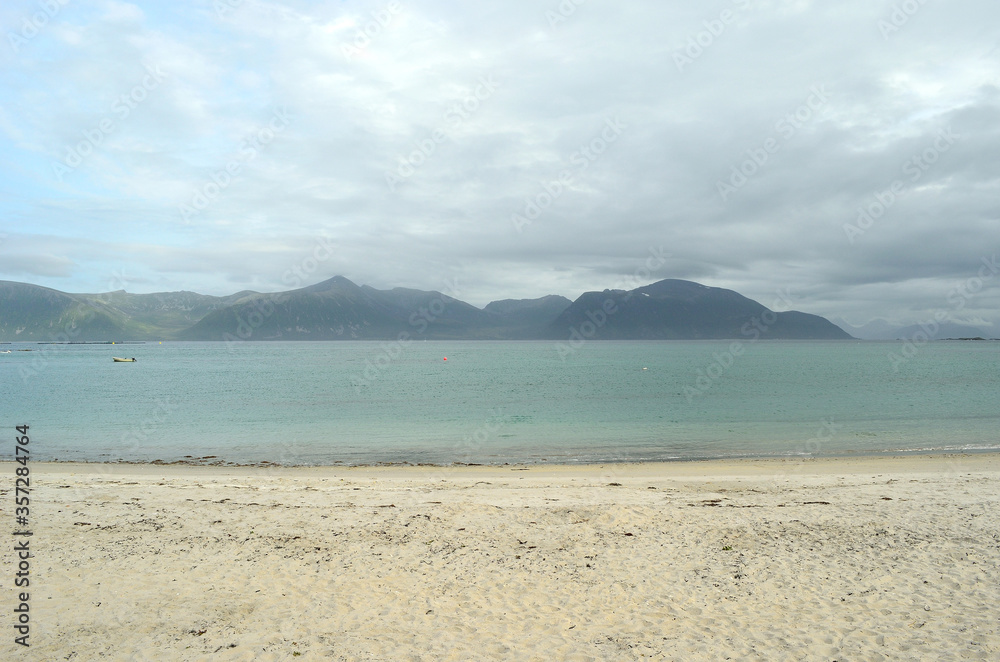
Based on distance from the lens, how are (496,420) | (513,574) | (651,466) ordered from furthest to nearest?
(496,420) < (651,466) < (513,574)

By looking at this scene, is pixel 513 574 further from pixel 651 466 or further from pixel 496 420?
pixel 496 420

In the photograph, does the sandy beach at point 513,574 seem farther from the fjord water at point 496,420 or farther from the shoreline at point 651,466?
the fjord water at point 496,420

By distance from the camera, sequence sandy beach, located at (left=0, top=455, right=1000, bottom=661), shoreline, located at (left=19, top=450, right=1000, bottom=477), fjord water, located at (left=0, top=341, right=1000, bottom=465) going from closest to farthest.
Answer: sandy beach, located at (left=0, top=455, right=1000, bottom=661)
shoreline, located at (left=19, top=450, right=1000, bottom=477)
fjord water, located at (left=0, top=341, right=1000, bottom=465)

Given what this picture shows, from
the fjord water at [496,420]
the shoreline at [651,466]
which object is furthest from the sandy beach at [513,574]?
the fjord water at [496,420]

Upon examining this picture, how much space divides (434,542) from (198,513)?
248 inches

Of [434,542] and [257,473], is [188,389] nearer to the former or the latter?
[257,473]

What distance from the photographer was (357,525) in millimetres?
12039

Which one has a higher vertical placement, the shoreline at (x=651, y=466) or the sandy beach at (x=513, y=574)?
the sandy beach at (x=513, y=574)

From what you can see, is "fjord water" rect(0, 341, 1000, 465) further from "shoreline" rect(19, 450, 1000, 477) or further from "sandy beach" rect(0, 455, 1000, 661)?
"sandy beach" rect(0, 455, 1000, 661)

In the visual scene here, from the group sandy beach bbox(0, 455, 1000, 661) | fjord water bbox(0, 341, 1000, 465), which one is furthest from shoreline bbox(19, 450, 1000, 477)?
sandy beach bbox(0, 455, 1000, 661)

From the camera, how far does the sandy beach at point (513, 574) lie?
23.8 feet

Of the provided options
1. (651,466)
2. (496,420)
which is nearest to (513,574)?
(651,466)

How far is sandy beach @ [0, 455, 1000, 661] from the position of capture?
725 centimetres

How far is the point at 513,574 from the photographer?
9.50 metres
